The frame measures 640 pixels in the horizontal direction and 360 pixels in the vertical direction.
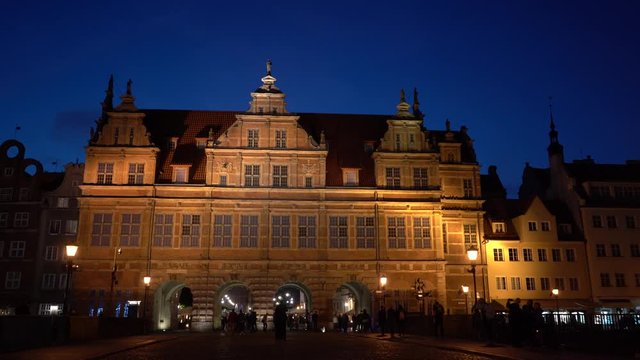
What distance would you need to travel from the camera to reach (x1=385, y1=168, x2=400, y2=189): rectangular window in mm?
53875

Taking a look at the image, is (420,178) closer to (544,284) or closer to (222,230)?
(544,284)

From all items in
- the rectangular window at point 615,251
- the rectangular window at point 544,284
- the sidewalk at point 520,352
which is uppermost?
the rectangular window at point 615,251

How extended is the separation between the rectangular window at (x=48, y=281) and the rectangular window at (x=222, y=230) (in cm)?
1909

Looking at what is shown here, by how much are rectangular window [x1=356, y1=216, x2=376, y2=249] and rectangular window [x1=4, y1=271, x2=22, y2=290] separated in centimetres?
3325

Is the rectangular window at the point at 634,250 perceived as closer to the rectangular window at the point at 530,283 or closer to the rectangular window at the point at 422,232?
the rectangular window at the point at 530,283

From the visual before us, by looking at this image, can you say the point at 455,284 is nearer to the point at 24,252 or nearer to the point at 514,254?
the point at 514,254

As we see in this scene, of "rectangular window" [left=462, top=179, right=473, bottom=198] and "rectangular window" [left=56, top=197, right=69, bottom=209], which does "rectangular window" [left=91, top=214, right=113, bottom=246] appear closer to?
"rectangular window" [left=56, top=197, right=69, bottom=209]

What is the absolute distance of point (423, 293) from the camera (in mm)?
50875

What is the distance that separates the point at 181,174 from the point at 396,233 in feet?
63.2

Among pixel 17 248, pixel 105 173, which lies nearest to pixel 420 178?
pixel 105 173

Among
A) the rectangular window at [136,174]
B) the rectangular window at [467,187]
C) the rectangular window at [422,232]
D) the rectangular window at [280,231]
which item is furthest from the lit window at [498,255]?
the rectangular window at [136,174]

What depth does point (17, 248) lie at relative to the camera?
59.6m

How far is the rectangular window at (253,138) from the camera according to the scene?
5300cm

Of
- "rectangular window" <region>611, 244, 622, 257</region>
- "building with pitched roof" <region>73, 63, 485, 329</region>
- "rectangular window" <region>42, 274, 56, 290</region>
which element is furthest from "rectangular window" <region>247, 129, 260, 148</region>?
"rectangular window" <region>611, 244, 622, 257</region>
